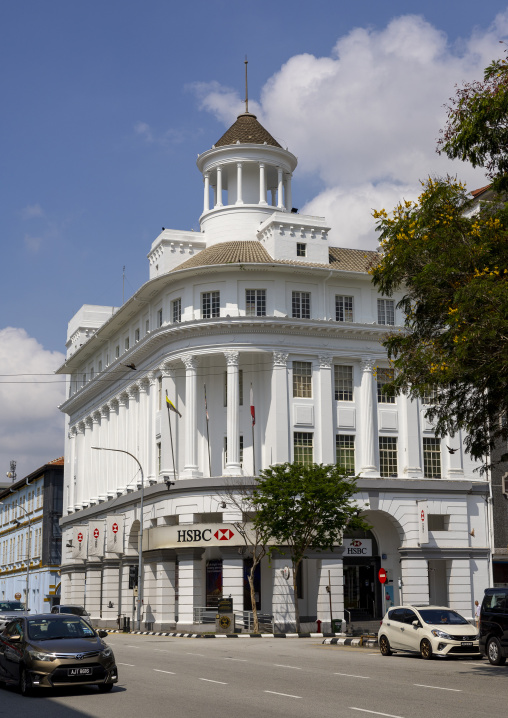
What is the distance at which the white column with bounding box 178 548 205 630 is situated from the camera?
173 ft

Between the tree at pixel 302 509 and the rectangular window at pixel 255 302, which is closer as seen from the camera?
the tree at pixel 302 509

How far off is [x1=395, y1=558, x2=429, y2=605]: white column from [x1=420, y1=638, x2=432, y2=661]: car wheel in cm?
2486

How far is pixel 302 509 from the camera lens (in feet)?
154

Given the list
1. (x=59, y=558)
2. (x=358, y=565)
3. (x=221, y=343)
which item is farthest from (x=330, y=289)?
(x=59, y=558)

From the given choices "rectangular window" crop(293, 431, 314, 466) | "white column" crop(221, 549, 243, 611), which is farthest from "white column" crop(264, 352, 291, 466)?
"white column" crop(221, 549, 243, 611)

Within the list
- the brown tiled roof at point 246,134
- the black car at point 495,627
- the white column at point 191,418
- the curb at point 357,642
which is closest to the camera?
the black car at point 495,627

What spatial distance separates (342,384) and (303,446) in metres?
4.59

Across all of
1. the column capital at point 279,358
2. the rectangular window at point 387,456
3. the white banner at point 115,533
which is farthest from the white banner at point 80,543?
the rectangular window at point 387,456

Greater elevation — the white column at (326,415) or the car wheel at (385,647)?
the white column at (326,415)

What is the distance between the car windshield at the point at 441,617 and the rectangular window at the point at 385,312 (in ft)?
91.9

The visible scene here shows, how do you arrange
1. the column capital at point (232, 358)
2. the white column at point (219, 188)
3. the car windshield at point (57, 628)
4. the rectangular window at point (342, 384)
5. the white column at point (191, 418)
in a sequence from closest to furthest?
the car windshield at point (57, 628) < the column capital at point (232, 358) < the white column at point (191, 418) < the rectangular window at point (342, 384) < the white column at point (219, 188)

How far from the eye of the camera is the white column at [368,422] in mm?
55219

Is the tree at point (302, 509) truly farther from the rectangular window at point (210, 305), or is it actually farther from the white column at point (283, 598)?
the rectangular window at point (210, 305)

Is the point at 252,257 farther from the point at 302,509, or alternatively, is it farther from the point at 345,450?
the point at 302,509
